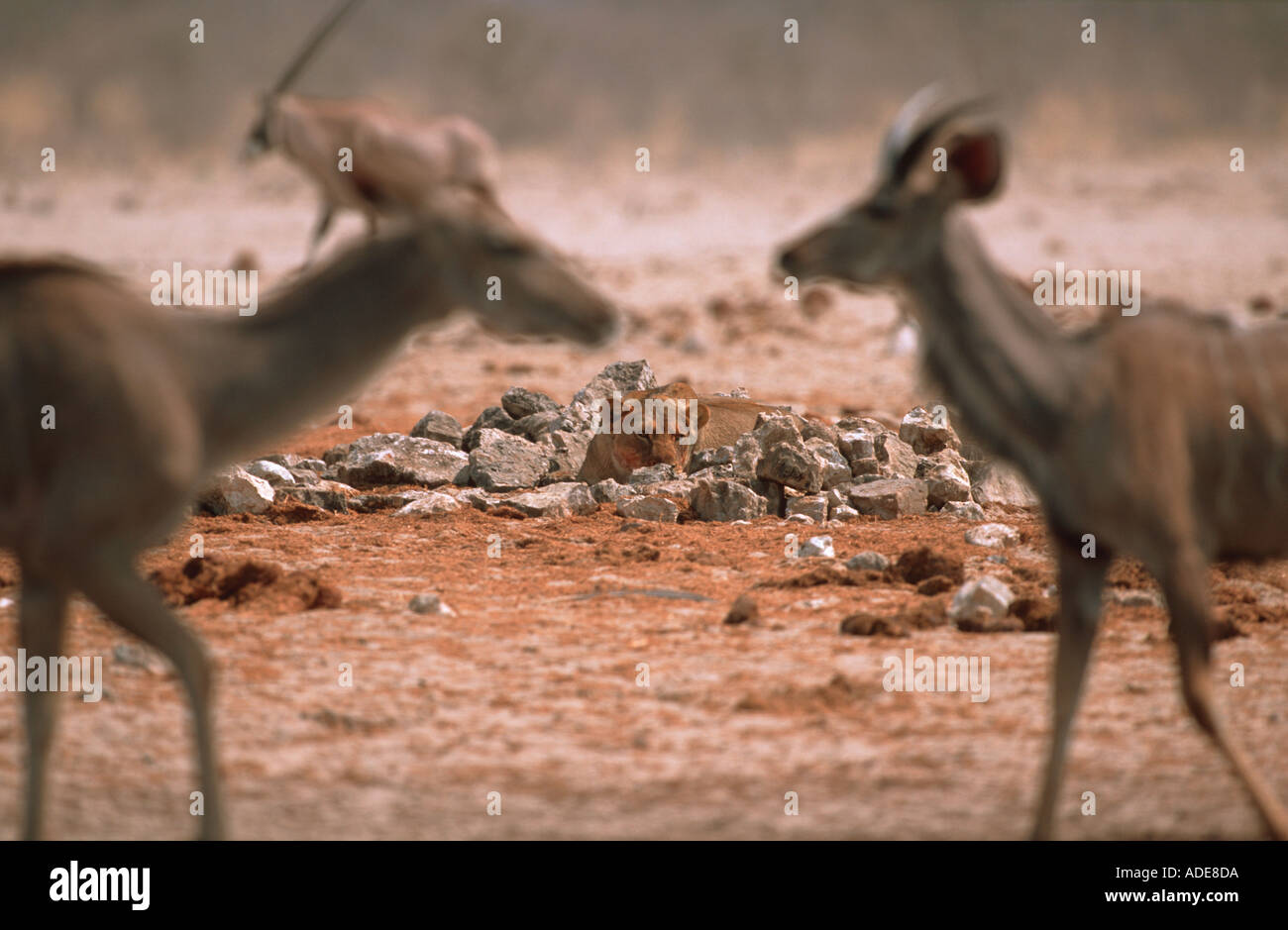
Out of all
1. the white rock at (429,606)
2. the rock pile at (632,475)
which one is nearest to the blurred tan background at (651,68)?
the rock pile at (632,475)

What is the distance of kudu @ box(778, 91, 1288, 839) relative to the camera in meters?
5.32

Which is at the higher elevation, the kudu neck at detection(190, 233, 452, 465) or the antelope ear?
the antelope ear

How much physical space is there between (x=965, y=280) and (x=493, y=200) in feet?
5.30

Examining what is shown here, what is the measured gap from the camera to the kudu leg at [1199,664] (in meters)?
5.29

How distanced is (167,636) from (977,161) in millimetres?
3091

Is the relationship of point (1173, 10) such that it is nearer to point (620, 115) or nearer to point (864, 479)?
point (620, 115)

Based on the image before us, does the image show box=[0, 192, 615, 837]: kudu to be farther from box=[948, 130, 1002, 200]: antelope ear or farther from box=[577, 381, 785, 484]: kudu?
box=[577, 381, 785, 484]: kudu

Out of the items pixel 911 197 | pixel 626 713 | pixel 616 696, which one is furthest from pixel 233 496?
pixel 911 197

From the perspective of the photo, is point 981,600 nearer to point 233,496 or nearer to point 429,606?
point 429,606

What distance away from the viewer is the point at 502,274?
17.3 feet

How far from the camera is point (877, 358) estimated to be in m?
19.8

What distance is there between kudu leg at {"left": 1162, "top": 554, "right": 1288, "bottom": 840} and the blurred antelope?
2.65 metres

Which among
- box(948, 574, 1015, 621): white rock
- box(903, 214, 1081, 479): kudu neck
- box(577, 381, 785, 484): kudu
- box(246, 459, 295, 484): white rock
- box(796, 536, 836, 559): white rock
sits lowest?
box(948, 574, 1015, 621): white rock

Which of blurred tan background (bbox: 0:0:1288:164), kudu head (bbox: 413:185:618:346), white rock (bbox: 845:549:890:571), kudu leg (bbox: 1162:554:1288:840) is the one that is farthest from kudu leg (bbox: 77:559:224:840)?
blurred tan background (bbox: 0:0:1288:164)
